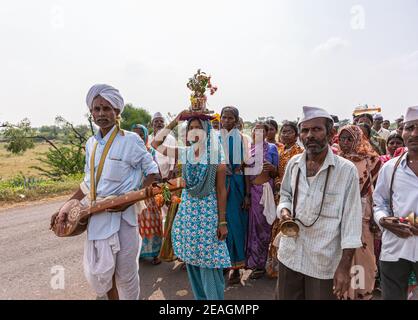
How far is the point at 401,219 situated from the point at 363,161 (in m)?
1.30

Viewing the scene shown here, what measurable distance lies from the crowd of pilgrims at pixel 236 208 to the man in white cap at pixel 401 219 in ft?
1.11

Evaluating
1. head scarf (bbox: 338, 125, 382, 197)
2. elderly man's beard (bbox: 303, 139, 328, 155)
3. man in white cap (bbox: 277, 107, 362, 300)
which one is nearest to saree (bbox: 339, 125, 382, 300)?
head scarf (bbox: 338, 125, 382, 197)

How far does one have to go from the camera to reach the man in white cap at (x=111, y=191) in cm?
281

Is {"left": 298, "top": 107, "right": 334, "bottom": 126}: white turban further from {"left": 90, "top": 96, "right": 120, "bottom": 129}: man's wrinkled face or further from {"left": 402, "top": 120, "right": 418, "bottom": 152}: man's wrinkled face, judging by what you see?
{"left": 90, "top": 96, "right": 120, "bottom": 129}: man's wrinkled face

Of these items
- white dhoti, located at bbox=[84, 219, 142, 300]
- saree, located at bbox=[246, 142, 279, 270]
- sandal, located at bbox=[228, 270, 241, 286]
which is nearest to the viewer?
white dhoti, located at bbox=[84, 219, 142, 300]

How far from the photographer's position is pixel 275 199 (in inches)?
178

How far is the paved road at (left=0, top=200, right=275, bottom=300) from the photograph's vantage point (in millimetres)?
4062

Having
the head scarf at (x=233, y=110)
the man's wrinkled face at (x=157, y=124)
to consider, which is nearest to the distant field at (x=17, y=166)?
the man's wrinkled face at (x=157, y=124)

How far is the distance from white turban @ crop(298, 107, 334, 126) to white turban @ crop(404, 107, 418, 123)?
0.67 meters

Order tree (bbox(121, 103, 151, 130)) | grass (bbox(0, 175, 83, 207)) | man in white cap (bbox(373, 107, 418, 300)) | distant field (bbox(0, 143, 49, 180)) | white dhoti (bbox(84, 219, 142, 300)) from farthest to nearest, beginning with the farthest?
tree (bbox(121, 103, 151, 130)), distant field (bbox(0, 143, 49, 180)), grass (bbox(0, 175, 83, 207)), white dhoti (bbox(84, 219, 142, 300)), man in white cap (bbox(373, 107, 418, 300))

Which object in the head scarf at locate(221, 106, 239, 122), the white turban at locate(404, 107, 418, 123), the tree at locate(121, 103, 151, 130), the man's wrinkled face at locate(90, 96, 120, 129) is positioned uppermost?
the tree at locate(121, 103, 151, 130)

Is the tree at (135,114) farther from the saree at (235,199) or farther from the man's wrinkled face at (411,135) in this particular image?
the man's wrinkled face at (411,135)

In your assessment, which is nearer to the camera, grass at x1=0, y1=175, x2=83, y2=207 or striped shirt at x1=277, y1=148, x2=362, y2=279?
striped shirt at x1=277, y1=148, x2=362, y2=279
